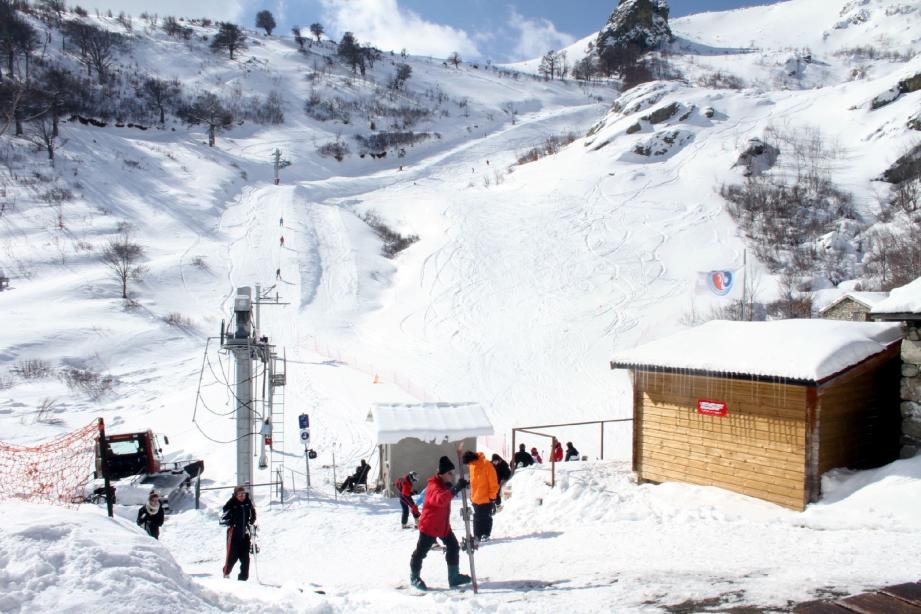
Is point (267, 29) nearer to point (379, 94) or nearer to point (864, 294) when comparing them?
point (379, 94)

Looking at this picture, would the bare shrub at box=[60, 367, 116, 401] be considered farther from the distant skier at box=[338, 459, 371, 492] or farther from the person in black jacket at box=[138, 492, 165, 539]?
the person in black jacket at box=[138, 492, 165, 539]

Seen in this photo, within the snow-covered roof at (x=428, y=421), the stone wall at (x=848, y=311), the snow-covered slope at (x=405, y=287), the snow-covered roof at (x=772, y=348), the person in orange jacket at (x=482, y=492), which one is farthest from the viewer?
the stone wall at (x=848, y=311)

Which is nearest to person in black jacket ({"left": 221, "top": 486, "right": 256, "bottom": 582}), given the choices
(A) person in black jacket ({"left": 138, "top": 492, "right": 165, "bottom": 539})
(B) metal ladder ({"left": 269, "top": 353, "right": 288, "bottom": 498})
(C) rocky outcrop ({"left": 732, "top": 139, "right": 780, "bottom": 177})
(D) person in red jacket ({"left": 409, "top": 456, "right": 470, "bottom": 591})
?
(A) person in black jacket ({"left": 138, "top": 492, "right": 165, "bottom": 539})

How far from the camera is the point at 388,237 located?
41562mm

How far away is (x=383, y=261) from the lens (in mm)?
37656

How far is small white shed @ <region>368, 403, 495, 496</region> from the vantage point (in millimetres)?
13984

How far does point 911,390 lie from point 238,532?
9.96 m

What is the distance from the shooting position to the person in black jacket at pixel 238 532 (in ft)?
26.0

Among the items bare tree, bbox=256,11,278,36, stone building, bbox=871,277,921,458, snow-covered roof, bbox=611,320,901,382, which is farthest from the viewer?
bare tree, bbox=256,11,278,36

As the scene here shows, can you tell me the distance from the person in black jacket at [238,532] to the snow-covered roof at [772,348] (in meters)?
7.22

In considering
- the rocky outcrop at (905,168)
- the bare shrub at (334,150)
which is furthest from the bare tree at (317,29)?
the rocky outcrop at (905,168)

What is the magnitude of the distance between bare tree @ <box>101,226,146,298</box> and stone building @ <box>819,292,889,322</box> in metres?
30.0

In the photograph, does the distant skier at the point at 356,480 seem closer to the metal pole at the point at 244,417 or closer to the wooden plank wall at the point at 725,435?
the metal pole at the point at 244,417

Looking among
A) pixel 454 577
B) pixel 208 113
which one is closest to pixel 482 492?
pixel 454 577
